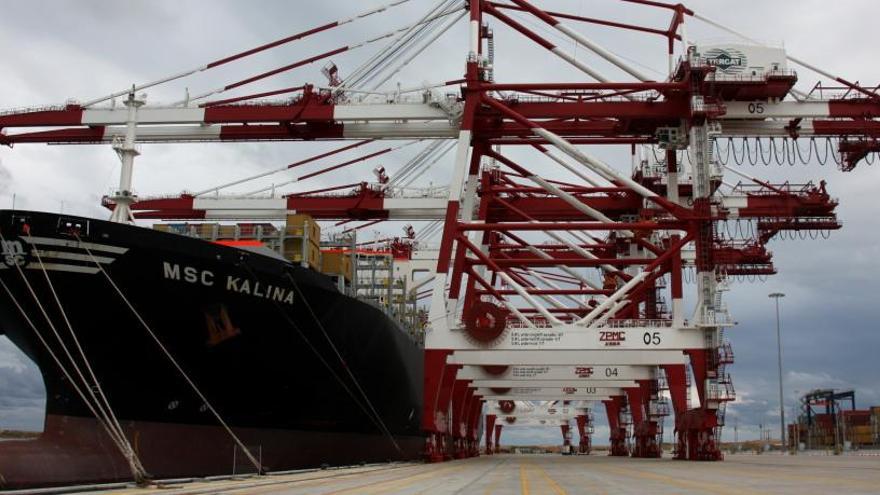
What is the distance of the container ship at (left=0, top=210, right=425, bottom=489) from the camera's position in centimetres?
1631

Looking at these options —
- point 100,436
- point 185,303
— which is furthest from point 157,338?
point 100,436

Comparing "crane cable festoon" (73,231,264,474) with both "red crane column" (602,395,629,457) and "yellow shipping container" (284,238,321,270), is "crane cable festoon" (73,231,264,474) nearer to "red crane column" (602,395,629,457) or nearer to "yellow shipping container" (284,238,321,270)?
"yellow shipping container" (284,238,321,270)

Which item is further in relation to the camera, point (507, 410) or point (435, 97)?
point (507, 410)

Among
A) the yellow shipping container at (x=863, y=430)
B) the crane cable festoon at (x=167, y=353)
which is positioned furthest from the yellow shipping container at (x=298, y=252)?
the yellow shipping container at (x=863, y=430)

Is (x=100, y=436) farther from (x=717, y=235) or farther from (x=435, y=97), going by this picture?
(x=717, y=235)

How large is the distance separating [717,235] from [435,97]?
34.5ft

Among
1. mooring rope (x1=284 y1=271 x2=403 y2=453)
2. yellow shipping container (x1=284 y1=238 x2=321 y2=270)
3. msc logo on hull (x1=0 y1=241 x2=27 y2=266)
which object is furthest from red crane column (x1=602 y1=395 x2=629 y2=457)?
msc logo on hull (x1=0 y1=241 x2=27 y2=266)

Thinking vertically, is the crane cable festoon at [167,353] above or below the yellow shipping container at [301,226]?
below

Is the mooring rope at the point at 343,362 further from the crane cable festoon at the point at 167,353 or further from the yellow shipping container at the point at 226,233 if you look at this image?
the yellow shipping container at the point at 226,233

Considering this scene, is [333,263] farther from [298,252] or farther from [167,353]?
[167,353]

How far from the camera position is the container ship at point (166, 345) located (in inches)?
642

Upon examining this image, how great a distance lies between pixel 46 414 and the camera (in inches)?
645

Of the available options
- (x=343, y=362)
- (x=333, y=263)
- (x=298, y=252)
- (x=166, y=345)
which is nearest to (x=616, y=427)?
(x=333, y=263)

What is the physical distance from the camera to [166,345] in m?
17.9
